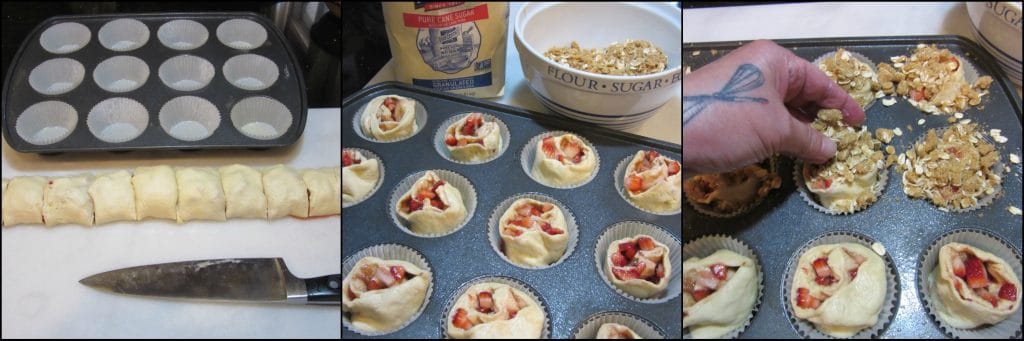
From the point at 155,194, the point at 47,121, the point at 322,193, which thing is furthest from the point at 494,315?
the point at 47,121

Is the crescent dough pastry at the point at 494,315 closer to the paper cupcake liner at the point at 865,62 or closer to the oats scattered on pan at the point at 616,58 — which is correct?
the oats scattered on pan at the point at 616,58

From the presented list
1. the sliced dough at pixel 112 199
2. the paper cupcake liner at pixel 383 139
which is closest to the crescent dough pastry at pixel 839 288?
the paper cupcake liner at pixel 383 139

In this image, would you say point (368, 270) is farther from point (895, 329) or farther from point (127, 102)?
point (127, 102)

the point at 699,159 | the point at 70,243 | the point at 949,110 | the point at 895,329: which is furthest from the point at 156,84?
the point at 949,110

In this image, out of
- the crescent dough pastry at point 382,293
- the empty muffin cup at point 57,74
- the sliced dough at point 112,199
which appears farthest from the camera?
the empty muffin cup at point 57,74

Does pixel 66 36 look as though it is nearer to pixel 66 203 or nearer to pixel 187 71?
pixel 187 71

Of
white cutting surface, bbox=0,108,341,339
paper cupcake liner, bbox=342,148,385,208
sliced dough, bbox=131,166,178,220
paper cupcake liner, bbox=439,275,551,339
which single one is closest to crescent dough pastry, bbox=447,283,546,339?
paper cupcake liner, bbox=439,275,551,339

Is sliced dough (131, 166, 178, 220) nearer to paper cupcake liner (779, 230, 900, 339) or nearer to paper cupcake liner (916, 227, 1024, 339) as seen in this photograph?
paper cupcake liner (779, 230, 900, 339)
